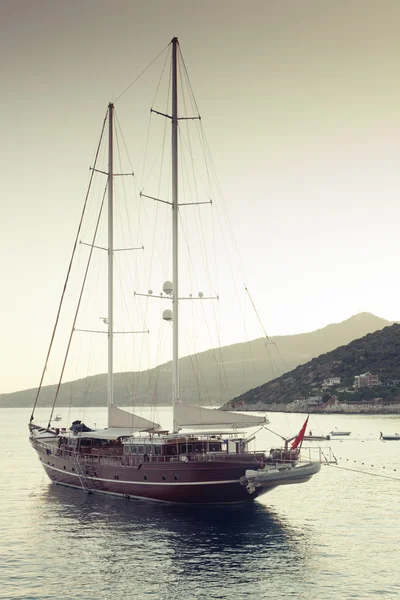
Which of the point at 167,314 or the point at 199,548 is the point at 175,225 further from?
the point at 199,548

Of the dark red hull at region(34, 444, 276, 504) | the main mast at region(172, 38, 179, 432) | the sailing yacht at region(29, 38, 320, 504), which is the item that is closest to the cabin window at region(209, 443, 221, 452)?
the sailing yacht at region(29, 38, 320, 504)

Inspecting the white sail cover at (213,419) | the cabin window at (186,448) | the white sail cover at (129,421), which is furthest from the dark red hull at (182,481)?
the white sail cover at (129,421)

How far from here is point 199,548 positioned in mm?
32156

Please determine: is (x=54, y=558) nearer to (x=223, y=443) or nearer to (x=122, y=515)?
(x=122, y=515)

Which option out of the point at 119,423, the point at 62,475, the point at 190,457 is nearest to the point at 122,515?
the point at 190,457

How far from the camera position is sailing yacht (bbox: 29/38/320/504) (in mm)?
38781

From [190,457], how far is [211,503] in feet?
9.98

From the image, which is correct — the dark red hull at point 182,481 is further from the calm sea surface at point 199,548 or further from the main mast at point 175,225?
the main mast at point 175,225

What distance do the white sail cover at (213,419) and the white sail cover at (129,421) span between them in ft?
19.3

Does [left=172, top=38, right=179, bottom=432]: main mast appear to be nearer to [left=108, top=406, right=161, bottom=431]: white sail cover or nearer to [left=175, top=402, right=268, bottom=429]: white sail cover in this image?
[left=175, top=402, right=268, bottom=429]: white sail cover

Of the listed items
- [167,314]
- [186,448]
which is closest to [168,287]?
[167,314]

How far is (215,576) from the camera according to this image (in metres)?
27.5

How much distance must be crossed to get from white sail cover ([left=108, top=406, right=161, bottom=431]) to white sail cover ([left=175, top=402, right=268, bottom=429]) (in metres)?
Result: 5.89

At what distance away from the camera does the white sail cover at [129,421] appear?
46.1 meters
